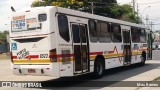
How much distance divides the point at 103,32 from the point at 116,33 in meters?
1.99

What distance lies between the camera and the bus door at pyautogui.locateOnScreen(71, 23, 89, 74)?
47.3 ft

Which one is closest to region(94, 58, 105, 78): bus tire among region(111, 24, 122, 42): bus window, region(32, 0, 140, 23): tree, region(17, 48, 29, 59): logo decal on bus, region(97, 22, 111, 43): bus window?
region(97, 22, 111, 43): bus window

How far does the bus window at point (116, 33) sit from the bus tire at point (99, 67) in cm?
217

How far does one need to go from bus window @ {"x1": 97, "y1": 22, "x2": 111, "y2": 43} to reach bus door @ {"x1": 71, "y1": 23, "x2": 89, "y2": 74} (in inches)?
72.3

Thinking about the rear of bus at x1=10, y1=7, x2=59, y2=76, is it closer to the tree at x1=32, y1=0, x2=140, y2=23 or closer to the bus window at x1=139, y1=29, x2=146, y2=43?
the bus window at x1=139, y1=29, x2=146, y2=43

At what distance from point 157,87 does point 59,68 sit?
3690mm

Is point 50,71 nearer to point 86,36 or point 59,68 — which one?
point 59,68

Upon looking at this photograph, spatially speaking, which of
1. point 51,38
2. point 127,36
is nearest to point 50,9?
point 51,38

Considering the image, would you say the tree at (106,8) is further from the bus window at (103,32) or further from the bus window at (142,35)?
the bus window at (103,32)

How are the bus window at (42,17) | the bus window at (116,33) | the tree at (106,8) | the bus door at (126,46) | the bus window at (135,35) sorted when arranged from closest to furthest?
the bus window at (42,17)
the bus window at (116,33)
the bus door at (126,46)
the bus window at (135,35)
the tree at (106,8)

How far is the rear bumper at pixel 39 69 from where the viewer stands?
13.0 metres

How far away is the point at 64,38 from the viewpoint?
13.7 metres

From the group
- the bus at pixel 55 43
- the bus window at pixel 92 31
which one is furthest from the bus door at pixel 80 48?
the bus window at pixel 92 31

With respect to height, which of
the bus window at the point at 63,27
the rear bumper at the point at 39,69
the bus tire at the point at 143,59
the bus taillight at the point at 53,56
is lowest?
the bus tire at the point at 143,59
